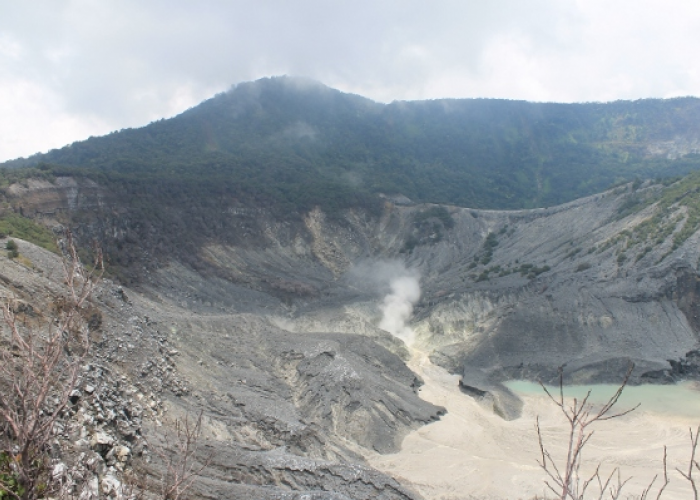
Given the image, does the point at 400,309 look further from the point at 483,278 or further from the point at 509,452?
the point at 509,452

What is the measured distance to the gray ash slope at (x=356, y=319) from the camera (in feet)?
73.6

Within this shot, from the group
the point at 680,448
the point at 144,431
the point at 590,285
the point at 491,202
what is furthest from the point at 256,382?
the point at 491,202

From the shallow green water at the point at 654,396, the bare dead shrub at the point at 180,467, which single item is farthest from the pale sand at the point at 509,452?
the bare dead shrub at the point at 180,467

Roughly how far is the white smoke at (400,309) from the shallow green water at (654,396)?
17.7 metres

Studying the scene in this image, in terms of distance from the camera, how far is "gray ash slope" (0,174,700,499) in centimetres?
2244

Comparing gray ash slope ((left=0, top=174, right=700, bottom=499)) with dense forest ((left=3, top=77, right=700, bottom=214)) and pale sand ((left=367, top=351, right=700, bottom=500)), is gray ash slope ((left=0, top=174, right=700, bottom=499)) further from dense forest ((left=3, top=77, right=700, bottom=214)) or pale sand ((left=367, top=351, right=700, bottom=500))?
dense forest ((left=3, top=77, right=700, bottom=214))

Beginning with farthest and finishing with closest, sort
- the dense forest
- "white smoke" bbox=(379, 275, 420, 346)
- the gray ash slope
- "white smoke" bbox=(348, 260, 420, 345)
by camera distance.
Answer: the dense forest → "white smoke" bbox=(348, 260, 420, 345) → "white smoke" bbox=(379, 275, 420, 346) → the gray ash slope

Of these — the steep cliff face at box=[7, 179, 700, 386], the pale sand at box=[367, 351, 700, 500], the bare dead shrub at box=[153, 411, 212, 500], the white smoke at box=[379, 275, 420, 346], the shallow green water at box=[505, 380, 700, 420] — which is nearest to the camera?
the bare dead shrub at box=[153, 411, 212, 500]

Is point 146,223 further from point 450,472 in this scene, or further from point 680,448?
point 680,448

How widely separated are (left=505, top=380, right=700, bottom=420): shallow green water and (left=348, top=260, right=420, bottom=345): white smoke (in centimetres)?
1863

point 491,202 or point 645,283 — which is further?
point 491,202

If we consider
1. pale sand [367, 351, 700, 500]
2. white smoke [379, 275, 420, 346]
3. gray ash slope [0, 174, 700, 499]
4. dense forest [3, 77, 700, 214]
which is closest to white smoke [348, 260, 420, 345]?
white smoke [379, 275, 420, 346]

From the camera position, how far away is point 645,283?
4491 cm

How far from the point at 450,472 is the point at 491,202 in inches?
3913
